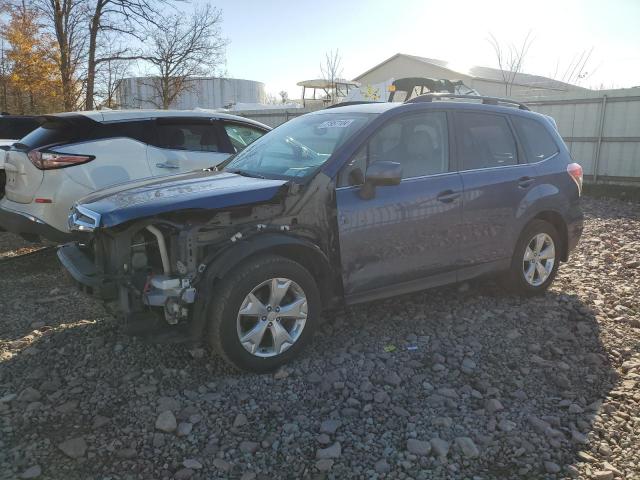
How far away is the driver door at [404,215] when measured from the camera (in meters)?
3.80

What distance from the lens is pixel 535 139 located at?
5070 millimetres

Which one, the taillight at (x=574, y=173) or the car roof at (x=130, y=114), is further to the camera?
the car roof at (x=130, y=114)

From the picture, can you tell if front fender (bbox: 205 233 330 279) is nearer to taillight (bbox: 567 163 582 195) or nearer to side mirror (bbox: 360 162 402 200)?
side mirror (bbox: 360 162 402 200)

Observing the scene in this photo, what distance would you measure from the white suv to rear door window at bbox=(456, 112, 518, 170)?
9.97 ft

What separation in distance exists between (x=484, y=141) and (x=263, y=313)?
2.56m

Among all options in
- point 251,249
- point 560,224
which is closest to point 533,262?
point 560,224

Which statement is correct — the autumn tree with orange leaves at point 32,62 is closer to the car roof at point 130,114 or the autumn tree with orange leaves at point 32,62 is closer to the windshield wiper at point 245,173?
the car roof at point 130,114

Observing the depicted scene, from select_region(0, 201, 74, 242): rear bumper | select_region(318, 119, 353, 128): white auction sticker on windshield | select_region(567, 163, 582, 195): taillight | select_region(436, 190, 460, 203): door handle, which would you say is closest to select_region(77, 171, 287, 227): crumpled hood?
select_region(318, 119, 353, 128): white auction sticker on windshield

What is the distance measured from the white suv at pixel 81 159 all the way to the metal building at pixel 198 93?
1996 centimetres

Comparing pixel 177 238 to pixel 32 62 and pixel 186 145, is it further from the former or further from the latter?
pixel 32 62

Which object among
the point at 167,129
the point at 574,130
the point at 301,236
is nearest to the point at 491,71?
the point at 574,130

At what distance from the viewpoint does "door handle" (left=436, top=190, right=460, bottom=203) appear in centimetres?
420

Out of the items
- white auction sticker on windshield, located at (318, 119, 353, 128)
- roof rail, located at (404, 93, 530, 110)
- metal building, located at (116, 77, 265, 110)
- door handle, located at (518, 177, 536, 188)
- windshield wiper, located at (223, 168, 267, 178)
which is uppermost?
metal building, located at (116, 77, 265, 110)

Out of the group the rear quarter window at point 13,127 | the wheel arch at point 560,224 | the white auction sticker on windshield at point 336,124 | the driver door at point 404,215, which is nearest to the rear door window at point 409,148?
the driver door at point 404,215
